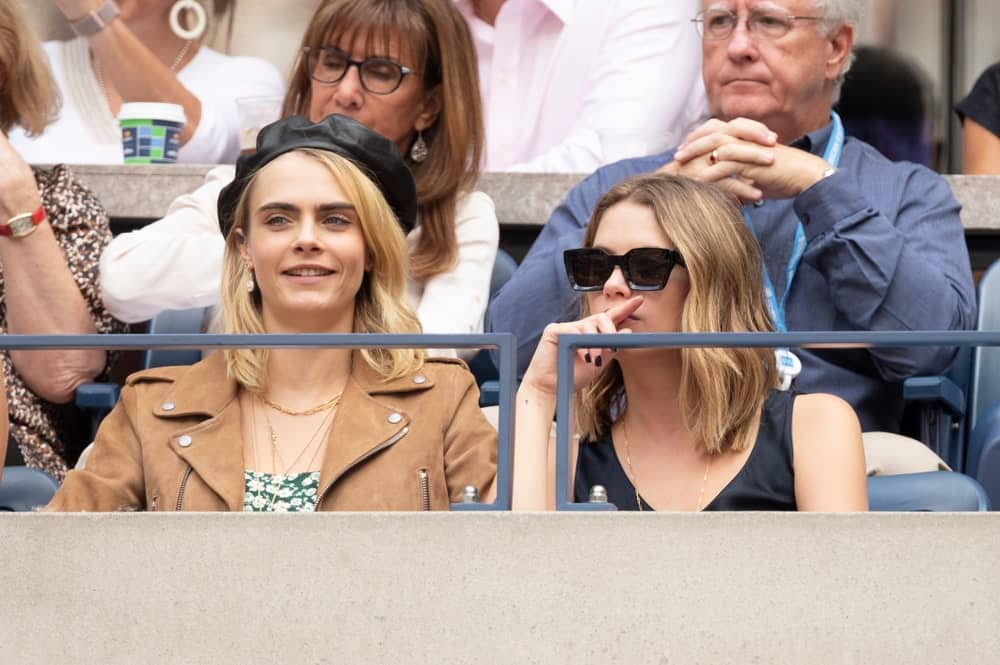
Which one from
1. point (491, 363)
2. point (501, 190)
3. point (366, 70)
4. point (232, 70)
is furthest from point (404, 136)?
point (232, 70)

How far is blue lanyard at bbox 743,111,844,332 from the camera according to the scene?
406 cm

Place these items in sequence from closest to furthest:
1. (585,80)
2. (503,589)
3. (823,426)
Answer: (503,589) < (823,426) < (585,80)

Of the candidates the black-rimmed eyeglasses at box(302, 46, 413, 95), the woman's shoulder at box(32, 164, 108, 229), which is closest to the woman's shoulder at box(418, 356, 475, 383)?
the black-rimmed eyeglasses at box(302, 46, 413, 95)

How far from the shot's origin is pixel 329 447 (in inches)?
145

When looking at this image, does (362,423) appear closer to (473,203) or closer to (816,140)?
(473,203)

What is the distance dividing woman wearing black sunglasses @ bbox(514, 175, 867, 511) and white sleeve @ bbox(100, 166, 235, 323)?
104 cm

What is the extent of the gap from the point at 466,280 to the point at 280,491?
36.8 inches

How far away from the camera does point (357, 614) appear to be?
303 centimetres

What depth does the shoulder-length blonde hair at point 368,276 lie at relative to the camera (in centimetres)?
393

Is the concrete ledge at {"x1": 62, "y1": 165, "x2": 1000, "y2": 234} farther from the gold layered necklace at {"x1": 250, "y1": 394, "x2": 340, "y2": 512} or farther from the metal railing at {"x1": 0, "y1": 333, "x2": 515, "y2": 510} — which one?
the metal railing at {"x1": 0, "y1": 333, "x2": 515, "y2": 510}

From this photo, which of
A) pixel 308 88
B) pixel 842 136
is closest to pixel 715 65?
pixel 842 136

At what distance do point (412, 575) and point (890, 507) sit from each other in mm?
954

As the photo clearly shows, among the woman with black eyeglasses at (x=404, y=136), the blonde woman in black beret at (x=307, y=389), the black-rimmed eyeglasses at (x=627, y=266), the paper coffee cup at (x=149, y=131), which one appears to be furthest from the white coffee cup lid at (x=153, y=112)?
the black-rimmed eyeglasses at (x=627, y=266)

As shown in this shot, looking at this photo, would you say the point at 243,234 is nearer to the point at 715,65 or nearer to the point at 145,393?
the point at 145,393
